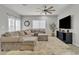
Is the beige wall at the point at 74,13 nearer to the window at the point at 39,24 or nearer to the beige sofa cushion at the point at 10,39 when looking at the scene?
the window at the point at 39,24

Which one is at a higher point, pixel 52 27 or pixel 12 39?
pixel 52 27

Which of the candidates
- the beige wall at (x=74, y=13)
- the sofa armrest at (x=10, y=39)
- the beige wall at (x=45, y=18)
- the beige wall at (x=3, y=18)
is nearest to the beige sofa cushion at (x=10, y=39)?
the sofa armrest at (x=10, y=39)

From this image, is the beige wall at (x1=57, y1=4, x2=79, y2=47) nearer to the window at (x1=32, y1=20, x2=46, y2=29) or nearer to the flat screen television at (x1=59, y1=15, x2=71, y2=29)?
the flat screen television at (x1=59, y1=15, x2=71, y2=29)

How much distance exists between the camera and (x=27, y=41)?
2721 millimetres

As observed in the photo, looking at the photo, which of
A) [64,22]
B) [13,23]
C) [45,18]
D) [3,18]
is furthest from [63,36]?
[3,18]

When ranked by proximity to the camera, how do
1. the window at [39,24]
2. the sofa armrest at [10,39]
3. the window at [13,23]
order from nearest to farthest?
the sofa armrest at [10,39] → the window at [13,23] → the window at [39,24]

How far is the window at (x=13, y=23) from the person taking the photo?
2.77m

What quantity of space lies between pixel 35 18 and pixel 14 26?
23.0 inches

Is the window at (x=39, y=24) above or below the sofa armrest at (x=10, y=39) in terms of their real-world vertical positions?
above

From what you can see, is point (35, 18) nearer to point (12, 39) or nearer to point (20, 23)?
point (20, 23)
